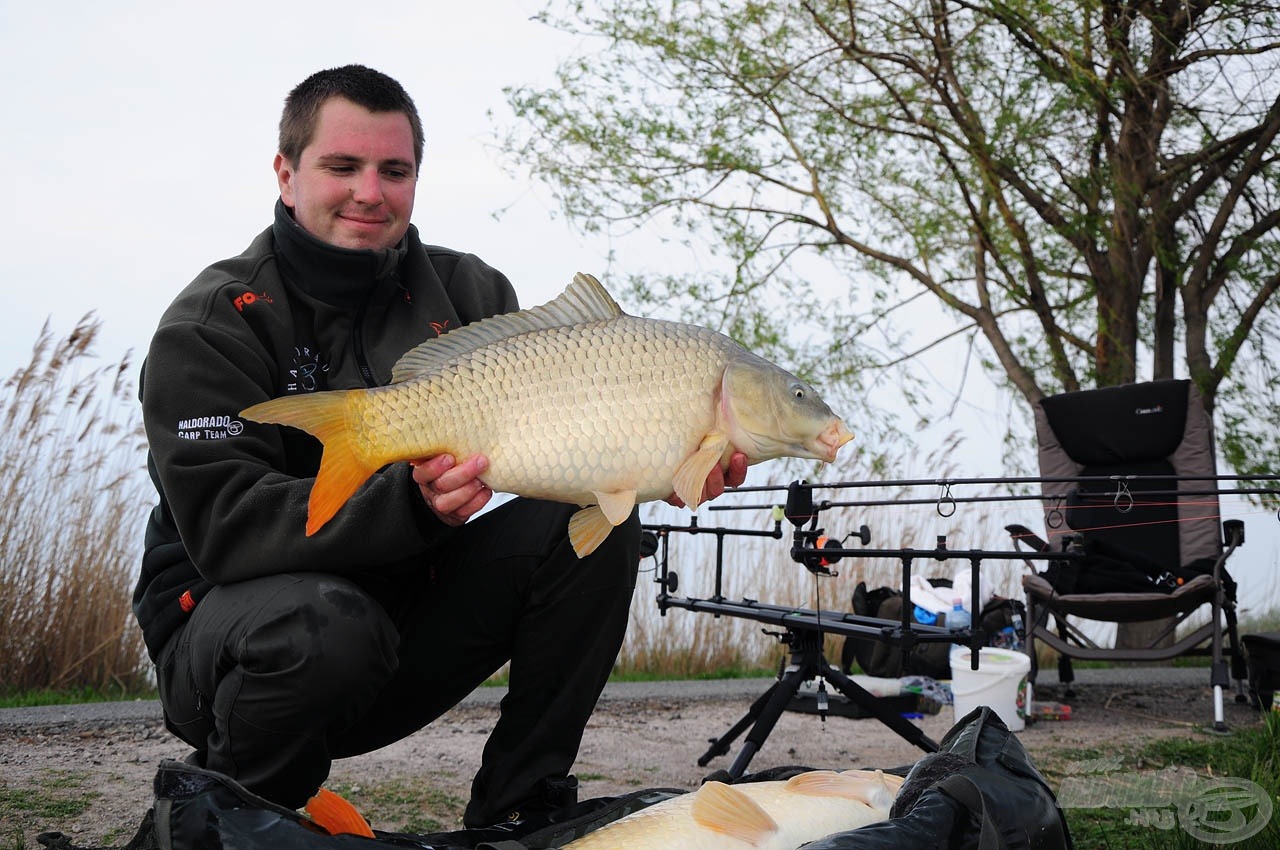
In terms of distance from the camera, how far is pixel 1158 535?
4.36 metres

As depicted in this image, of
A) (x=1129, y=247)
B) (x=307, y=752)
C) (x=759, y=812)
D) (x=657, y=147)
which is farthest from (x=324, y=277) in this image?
(x=1129, y=247)

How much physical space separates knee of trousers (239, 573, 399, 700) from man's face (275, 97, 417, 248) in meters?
0.57

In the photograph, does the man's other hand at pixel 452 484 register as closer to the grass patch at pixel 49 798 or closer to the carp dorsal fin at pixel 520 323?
the carp dorsal fin at pixel 520 323

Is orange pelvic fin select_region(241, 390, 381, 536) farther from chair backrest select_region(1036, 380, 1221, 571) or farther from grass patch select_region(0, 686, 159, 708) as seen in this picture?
chair backrest select_region(1036, 380, 1221, 571)

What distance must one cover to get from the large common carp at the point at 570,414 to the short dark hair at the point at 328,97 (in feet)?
1.87

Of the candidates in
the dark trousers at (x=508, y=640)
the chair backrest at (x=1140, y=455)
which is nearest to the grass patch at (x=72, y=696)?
the dark trousers at (x=508, y=640)

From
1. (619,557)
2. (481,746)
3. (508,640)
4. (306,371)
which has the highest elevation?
(306,371)

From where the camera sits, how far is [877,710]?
2.68m

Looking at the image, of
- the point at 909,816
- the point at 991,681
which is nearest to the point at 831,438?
the point at 909,816

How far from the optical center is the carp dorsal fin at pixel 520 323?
4.50 feet

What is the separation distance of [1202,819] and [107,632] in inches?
129

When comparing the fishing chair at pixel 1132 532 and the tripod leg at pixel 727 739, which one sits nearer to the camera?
the tripod leg at pixel 727 739

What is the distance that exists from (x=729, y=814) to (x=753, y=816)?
0.03 metres

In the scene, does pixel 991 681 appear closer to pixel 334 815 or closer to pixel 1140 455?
pixel 1140 455
